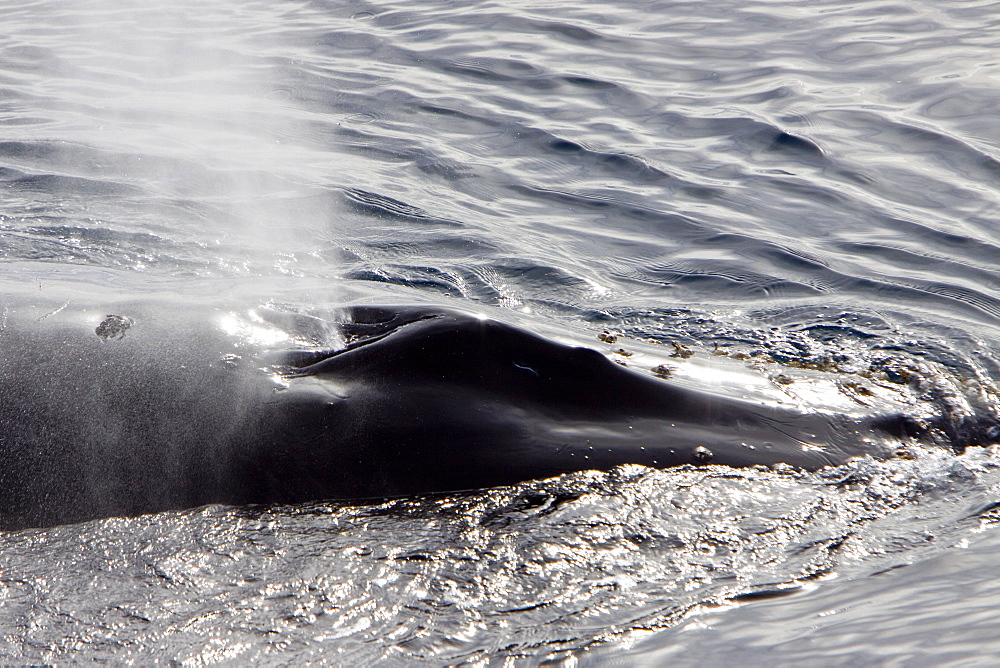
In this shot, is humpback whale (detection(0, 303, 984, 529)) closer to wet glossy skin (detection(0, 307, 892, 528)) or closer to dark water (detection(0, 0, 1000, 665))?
wet glossy skin (detection(0, 307, 892, 528))

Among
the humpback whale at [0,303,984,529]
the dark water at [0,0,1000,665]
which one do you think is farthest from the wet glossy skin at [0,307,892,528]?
the dark water at [0,0,1000,665]

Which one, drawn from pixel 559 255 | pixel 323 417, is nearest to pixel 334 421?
pixel 323 417

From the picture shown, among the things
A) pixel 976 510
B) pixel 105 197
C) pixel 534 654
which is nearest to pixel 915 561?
pixel 976 510

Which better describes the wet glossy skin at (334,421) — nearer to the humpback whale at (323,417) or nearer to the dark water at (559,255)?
the humpback whale at (323,417)

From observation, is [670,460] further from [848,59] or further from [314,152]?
[848,59]

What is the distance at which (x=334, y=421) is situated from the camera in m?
4.02

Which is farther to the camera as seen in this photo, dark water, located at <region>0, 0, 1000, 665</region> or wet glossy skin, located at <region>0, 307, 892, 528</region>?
wet glossy skin, located at <region>0, 307, 892, 528</region>

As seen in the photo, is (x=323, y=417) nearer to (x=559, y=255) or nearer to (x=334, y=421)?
(x=334, y=421)

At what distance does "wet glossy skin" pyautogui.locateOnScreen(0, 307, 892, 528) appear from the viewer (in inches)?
155

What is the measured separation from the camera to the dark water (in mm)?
3371

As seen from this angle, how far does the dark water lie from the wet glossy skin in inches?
4.6

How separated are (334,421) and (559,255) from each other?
4.03m

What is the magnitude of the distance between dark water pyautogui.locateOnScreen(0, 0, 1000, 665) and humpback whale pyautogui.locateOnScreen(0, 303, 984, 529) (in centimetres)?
12

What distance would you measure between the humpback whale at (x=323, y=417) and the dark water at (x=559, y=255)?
0.40ft
